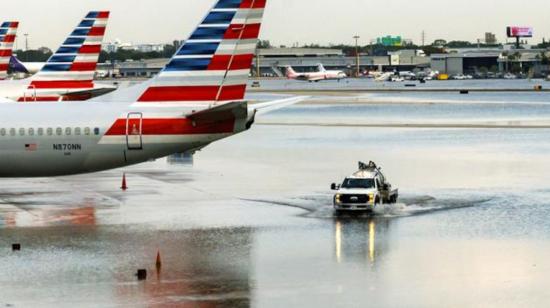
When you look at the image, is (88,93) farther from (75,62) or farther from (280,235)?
(280,235)

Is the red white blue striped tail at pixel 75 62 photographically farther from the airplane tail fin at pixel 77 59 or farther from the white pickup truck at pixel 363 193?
the white pickup truck at pixel 363 193

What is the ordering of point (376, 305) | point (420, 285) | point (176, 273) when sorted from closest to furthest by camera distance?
point (376, 305), point (420, 285), point (176, 273)

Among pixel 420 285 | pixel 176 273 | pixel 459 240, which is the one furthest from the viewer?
pixel 459 240

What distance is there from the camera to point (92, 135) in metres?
50.6

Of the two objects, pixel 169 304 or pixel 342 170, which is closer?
pixel 169 304

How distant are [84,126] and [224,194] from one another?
9667mm

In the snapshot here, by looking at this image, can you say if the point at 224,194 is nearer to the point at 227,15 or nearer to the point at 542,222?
the point at 227,15

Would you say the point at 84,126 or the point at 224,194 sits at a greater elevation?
the point at 84,126

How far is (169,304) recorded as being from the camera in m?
31.7

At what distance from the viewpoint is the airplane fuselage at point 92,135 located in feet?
164

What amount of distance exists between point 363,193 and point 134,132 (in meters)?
10.3

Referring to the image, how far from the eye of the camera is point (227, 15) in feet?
166

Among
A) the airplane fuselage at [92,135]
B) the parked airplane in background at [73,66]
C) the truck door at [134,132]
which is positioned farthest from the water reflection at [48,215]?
the parked airplane in background at [73,66]

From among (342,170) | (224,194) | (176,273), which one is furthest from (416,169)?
(176,273)
